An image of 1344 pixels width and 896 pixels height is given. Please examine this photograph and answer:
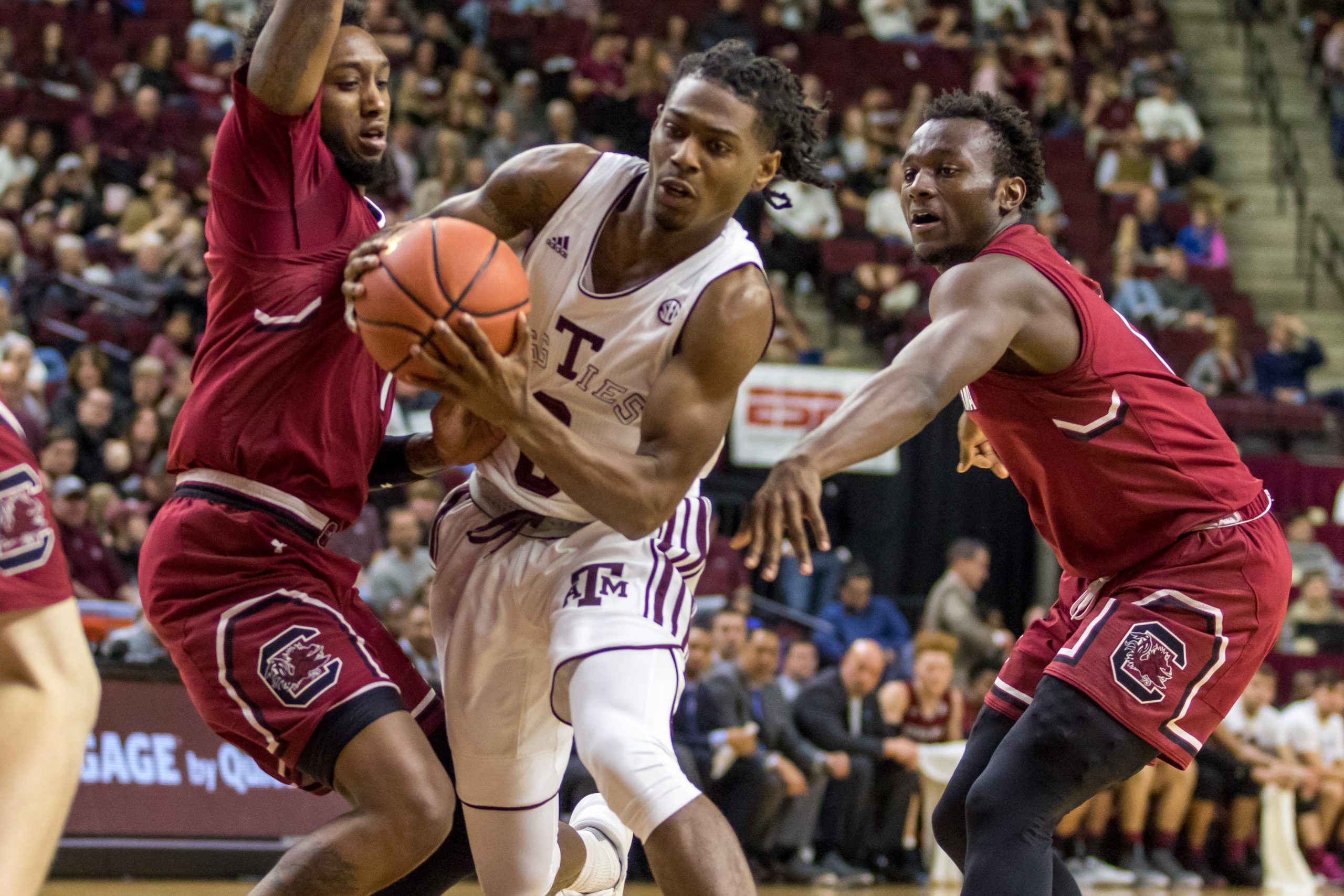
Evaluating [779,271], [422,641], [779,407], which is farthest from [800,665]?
[779,271]

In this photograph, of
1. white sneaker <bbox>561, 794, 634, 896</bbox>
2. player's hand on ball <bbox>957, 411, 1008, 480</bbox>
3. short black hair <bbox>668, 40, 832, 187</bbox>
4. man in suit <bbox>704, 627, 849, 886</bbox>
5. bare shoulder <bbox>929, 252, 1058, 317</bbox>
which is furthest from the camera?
man in suit <bbox>704, 627, 849, 886</bbox>

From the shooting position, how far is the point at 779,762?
350 inches

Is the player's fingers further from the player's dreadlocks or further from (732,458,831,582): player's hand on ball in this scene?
the player's dreadlocks

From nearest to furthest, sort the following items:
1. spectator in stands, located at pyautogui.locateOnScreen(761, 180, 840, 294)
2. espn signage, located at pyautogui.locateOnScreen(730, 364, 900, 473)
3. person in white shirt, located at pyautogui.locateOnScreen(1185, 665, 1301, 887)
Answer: person in white shirt, located at pyautogui.locateOnScreen(1185, 665, 1301, 887), espn signage, located at pyautogui.locateOnScreen(730, 364, 900, 473), spectator in stands, located at pyautogui.locateOnScreen(761, 180, 840, 294)

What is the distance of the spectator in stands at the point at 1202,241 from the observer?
614 inches

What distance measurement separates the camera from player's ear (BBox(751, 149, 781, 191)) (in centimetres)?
392

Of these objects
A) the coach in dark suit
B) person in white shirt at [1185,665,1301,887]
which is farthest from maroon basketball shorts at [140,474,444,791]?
person in white shirt at [1185,665,1301,887]

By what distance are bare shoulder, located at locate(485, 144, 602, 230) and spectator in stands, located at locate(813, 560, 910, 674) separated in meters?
6.72

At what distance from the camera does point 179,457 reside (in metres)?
3.79

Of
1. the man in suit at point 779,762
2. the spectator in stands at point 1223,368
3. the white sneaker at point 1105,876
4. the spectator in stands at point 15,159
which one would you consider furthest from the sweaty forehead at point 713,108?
the spectator in stands at point 1223,368

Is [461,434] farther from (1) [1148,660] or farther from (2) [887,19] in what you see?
(2) [887,19]

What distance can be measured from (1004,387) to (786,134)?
33.9 inches

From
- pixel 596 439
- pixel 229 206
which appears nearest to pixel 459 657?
pixel 596 439

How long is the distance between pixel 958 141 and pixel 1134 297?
10.7 m
